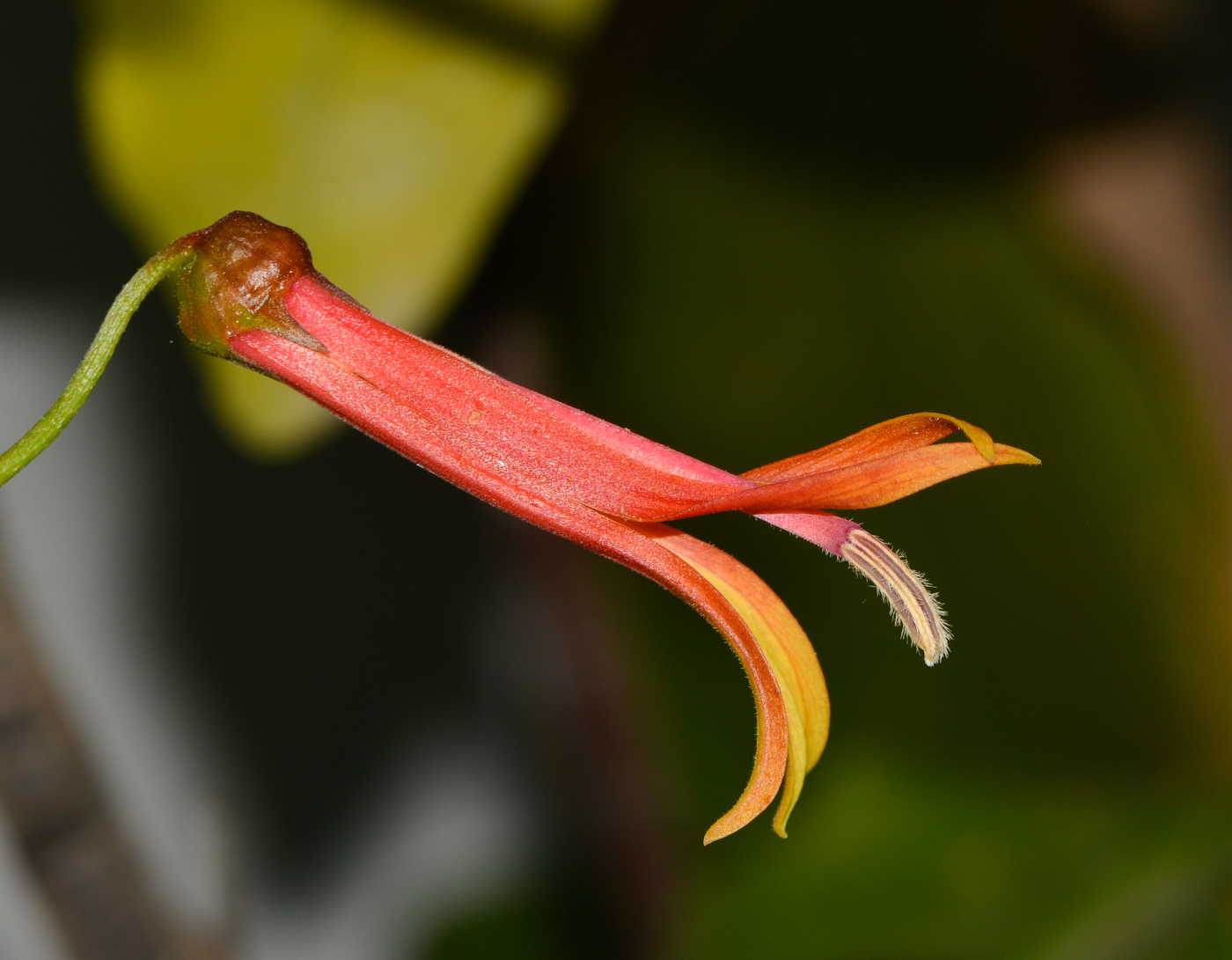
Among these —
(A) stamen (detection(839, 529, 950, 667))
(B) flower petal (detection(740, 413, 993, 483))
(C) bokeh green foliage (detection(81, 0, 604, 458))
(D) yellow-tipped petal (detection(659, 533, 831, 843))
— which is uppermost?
(C) bokeh green foliage (detection(81, 0, 604, 458))

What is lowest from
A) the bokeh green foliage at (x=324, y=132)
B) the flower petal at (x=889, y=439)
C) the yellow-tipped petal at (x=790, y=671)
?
the yellow-tipped petal at (x=790, y=671)

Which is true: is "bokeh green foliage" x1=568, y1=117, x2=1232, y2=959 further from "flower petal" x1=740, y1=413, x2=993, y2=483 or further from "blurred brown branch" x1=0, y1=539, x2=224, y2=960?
"flower petal" x1=740, y1=413, x2=993, y2=483

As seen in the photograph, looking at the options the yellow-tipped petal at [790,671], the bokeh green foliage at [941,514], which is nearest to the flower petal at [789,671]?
the yellow-tipped petal at [790,671]

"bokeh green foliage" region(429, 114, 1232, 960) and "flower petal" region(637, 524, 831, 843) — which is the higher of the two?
"bokeh green foliage" region(429, 114, 1232, 960)

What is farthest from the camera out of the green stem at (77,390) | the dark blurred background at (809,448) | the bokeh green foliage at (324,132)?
the dark blurred background at (809,448)

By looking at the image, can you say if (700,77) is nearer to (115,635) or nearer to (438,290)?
(438,290)

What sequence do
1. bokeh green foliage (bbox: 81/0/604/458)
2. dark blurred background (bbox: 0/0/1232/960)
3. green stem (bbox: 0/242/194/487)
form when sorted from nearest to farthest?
green stem (bbox: 0/242/194/487)
bokeh green foliage (bbox: 81/0/604/458)
dark blurred background (bbox: 0/0/1232/960)

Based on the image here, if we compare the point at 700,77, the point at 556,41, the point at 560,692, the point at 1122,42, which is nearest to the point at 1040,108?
the point at 1122,42

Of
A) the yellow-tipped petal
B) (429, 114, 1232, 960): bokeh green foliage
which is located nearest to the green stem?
the yellow-tipped petal

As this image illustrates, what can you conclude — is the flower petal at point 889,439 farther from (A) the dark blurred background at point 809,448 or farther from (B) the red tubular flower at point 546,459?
(A) the dark blurred background at point 809,448
